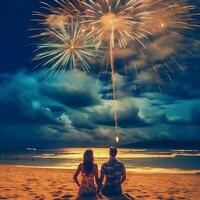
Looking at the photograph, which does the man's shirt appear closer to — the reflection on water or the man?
the man

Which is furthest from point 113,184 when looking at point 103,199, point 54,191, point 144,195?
point 54,191

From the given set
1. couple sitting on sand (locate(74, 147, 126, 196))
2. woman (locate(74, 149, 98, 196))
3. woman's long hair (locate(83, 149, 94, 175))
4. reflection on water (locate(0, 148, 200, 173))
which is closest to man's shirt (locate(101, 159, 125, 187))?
couple sitting on sand (locate(74, 147, 126, 196))

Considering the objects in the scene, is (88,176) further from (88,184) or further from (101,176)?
(101,176)

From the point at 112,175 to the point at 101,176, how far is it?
31 cm

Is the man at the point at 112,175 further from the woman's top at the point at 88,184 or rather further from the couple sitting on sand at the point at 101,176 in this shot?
the woman's top at the point at 88,184

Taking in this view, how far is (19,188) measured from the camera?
12719 mm

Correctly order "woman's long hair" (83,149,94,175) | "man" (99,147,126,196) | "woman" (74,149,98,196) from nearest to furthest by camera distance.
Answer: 1. "woman's long hair" (83,149,94,175)
2. "woman" (74,149,98,196)
3. "man" (99,147,126,196)

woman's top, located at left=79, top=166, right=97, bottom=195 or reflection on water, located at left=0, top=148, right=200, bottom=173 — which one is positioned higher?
reflection on water, located at left=0, top=148, right=200, bottom=173

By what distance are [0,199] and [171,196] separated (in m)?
5.42

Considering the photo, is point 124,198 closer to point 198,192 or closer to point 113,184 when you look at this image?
point 113,184

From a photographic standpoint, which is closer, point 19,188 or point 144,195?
point 144,195

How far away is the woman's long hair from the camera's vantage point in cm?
913

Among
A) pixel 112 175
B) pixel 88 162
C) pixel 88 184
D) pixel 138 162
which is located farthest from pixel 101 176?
pixel 138 162

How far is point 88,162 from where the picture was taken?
9.27 metres
